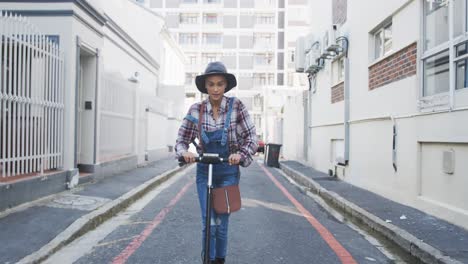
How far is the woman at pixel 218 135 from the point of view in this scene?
12.9ft

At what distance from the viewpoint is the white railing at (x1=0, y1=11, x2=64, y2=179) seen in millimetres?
7164

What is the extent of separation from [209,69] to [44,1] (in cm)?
689

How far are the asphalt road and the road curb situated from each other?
11cm

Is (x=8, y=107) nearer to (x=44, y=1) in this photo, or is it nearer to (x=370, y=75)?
(x=44, y=1)

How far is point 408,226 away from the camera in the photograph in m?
6.44

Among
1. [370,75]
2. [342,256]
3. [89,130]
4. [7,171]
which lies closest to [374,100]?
[370,75]

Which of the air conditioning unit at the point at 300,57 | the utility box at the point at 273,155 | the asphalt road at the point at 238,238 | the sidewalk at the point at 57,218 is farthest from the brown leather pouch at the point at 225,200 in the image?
the utility box at the point at 273,155

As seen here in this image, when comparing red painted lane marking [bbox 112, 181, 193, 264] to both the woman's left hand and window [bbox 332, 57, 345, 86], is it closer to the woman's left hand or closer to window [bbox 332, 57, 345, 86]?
the woman's left hand

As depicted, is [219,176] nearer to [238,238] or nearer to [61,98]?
[238,238]

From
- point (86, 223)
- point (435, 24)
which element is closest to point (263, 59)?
point (435, 24)

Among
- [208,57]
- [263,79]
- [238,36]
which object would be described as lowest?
[263,79]

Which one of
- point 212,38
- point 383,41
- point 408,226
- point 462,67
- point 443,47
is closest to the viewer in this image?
point 408,226

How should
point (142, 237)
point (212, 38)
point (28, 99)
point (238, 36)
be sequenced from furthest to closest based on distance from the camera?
point (212, 38), point (238, 36), point (28, 99), point (142, 237)

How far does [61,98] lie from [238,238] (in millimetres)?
5236
